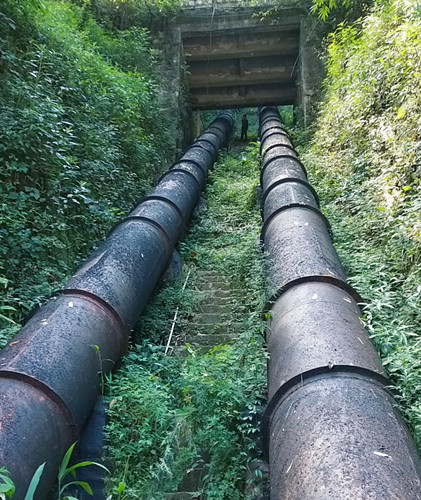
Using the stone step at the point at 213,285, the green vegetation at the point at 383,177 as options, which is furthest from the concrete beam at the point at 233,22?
the stone step at the point at 213,285

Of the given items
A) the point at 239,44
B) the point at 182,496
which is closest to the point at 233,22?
the point at 239,44

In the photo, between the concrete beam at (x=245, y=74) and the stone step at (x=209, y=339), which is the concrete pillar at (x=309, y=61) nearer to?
the concrete beam at (x=245, y=74)

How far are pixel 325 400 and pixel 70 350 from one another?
1281mm

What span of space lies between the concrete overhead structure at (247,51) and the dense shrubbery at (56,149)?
9.55ft

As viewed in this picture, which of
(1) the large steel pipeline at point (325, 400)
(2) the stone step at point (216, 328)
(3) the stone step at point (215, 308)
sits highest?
(1) the large steel pipeline at point (325, 400)

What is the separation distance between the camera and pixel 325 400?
168 cm

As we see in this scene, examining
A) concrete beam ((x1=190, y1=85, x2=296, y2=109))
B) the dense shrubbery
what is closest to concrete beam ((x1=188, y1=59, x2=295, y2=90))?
concrete beam ((x1=190, y1=85, x2=296, y2=109))

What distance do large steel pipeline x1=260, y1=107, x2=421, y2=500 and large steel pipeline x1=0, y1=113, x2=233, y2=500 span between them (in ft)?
3.01

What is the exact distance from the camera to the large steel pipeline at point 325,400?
1356mm

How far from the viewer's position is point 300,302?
245 cm

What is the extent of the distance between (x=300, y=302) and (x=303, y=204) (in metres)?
1.58

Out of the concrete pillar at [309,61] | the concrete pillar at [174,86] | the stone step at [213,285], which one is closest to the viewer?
the stone step at [213,285]

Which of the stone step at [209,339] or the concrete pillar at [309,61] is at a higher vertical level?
the concrete pillar at [309,61]

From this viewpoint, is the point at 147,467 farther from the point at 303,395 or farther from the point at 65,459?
the point at 303,395
